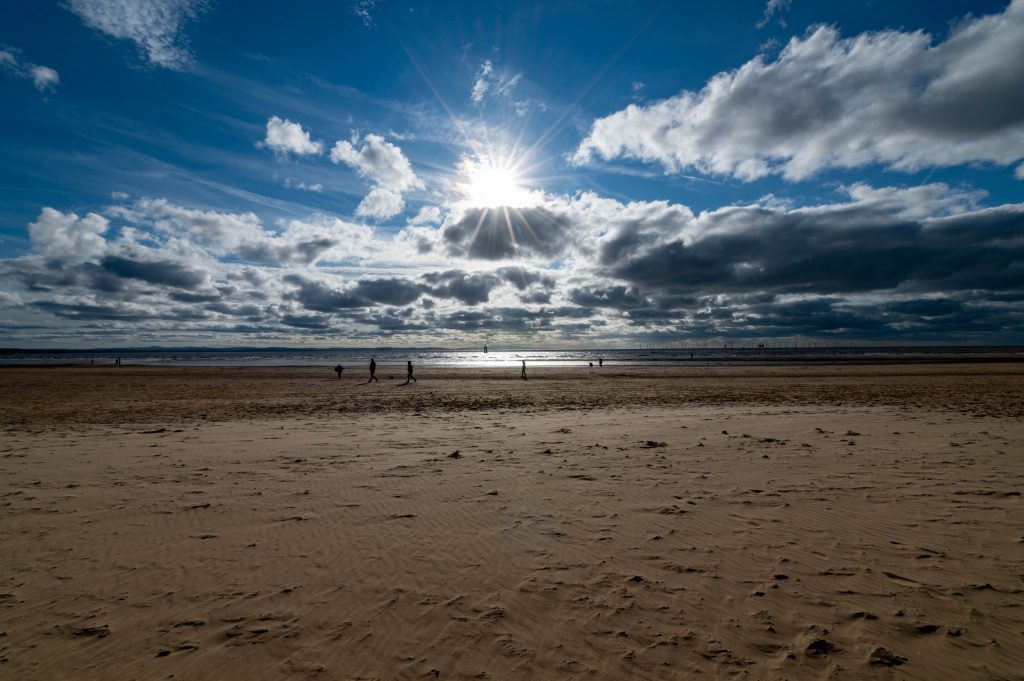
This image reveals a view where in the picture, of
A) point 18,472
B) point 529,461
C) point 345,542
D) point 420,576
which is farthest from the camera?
point 529,461

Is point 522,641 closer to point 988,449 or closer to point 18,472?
point 18,472

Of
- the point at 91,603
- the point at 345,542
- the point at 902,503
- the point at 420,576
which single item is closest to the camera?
the point at 91,603

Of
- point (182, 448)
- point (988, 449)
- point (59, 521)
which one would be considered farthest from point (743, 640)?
point (182, 448)

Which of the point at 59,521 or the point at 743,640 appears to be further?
the point at 59,521

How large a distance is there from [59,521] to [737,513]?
10.4 metres

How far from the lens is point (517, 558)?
19.8 feet

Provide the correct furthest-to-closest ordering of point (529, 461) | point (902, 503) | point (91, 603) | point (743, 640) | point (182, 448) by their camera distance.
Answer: point (182, 448), point (529, 461), point (902, 503), point (91, 603), point (743, 640)

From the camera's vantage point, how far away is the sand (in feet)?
13.7

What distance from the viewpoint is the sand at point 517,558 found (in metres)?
4.18

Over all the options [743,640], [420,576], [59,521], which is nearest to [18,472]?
[59,521]

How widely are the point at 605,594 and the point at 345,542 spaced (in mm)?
3551

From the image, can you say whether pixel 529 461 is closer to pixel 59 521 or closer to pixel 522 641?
pixel 522 641

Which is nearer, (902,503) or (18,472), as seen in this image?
(902,503)

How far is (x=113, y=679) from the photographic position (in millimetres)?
3889
